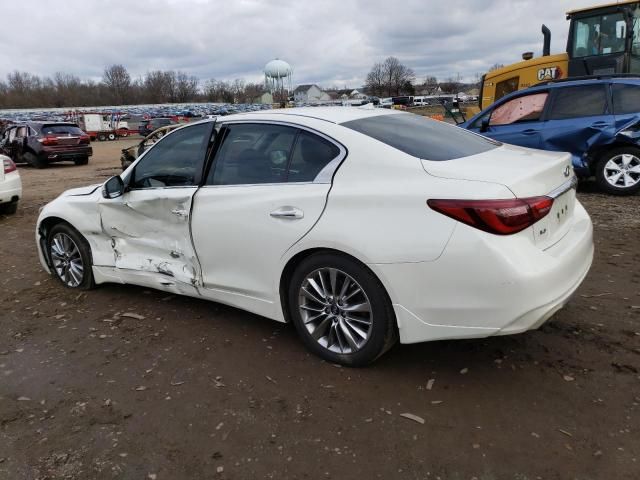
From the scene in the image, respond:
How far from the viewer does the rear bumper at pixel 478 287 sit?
2.62 metres

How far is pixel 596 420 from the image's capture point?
266 cm

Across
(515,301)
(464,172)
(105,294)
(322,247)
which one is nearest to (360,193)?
(322,247)

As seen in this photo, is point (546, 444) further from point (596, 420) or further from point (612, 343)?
point (612, 343)

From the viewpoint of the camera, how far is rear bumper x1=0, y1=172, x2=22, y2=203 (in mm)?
8492

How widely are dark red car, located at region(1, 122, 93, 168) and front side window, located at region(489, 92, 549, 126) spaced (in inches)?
601

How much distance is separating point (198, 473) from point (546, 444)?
1.67 meters

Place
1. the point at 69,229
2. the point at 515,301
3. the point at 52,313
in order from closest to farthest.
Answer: the point at 515,301 < the point at 52,313 < the point at 69,229

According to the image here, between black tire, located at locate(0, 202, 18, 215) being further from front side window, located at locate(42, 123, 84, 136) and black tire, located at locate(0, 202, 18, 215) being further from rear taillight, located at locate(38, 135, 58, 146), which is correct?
front side window, located at locate(42, 123, 84, 136)

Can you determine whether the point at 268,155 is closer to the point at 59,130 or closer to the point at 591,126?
the point at 591,126

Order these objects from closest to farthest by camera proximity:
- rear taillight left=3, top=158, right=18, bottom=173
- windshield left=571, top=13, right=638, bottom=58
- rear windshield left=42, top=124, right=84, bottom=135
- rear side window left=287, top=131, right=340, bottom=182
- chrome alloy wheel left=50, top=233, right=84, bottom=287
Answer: rear side window left=287, top=131, right=340, bottom=182, chrome alloy wheel left=50, top=233, right=84, bottom=287, rear taillight left=3, top=158, right=18, bottom=173, windshield left=571, top=13, right=638, bottom=58, rear windshield left=42, top=124, right=84, bottom=135

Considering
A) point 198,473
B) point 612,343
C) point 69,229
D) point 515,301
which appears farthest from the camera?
point 69,229

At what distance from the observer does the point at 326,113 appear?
3.65m

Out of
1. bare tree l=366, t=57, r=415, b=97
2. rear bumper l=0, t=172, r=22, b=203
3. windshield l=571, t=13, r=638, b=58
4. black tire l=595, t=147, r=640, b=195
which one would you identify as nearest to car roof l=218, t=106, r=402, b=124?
black tire l=595, t=147, r=640, b=195

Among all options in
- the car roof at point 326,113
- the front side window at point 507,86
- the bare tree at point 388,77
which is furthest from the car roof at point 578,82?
the bare tree at point 388,77
